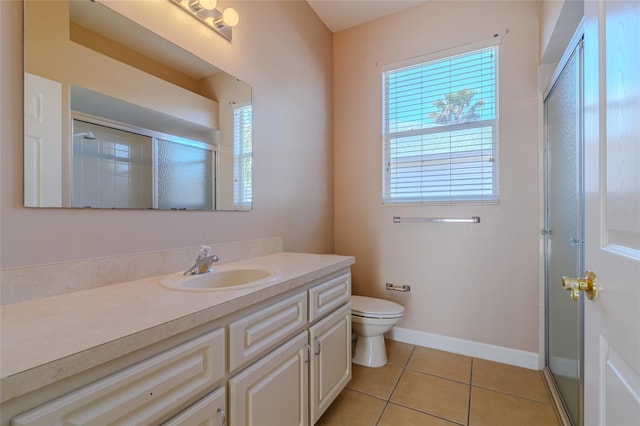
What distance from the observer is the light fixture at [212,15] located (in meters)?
1.41

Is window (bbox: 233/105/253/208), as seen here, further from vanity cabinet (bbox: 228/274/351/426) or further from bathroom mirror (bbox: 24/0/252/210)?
vanity cabinet (bbox: 228/274/351/426)

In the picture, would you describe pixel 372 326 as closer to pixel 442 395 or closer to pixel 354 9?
pixel 442 395

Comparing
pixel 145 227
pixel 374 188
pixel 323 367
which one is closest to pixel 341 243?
pixel 374 188

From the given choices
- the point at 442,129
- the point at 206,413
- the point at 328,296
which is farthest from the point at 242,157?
the point at 442,129

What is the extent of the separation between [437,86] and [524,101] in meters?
0.61

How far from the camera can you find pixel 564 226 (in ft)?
5.11

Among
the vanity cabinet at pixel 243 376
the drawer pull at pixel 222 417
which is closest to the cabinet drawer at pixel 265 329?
the vanity cabinet at pixel 243 376

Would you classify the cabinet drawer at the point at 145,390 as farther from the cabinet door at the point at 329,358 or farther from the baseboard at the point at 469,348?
the baseboard at the point at 469,348

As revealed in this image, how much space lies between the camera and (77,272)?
3.30ft

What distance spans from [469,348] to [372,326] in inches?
33.2

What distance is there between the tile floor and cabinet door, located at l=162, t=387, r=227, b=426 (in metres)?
0.85

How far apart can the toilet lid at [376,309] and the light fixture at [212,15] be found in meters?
1.87

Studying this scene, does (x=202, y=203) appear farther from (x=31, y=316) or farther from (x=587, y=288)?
(x=587, y=288)

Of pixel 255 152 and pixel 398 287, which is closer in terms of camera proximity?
pixel 255 152
